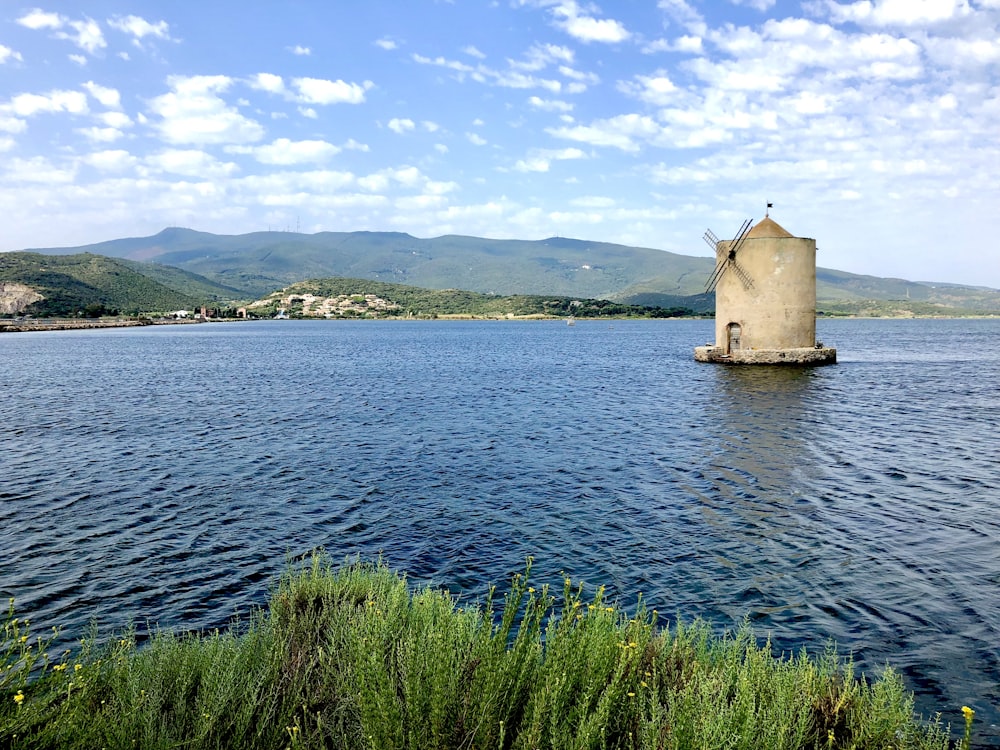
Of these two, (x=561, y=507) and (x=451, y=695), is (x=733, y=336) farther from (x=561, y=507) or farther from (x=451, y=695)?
(x=451, y=695)

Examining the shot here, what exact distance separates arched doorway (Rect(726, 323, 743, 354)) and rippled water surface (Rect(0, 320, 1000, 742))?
13850mm

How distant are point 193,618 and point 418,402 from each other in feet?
83.5

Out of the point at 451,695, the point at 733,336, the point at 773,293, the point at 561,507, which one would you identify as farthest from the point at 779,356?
the point at 451,695

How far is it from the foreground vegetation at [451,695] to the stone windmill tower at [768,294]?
132ft

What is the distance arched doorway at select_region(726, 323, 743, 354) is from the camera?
48634 mm

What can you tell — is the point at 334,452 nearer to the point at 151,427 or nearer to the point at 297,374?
the point at 151,427

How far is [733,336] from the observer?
49.1m

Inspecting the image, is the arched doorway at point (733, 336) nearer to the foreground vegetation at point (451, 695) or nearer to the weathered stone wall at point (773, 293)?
the weathered stone wall at point (773, 293)

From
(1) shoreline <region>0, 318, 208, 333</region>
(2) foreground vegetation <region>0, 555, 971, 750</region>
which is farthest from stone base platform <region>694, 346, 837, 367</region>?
(1) shoreline <region>0, 318, 208, 333</region>

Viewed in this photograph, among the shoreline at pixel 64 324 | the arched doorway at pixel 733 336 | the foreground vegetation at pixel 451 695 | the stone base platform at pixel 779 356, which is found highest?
the shoreline at pixel 64 324

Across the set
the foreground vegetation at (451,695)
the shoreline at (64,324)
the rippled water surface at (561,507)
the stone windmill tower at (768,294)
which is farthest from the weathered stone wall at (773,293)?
the shoreline at (64,324)

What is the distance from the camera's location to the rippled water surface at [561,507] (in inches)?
408

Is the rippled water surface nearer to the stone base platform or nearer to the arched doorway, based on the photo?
the stone base platform

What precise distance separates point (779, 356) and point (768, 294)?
4.49 m
